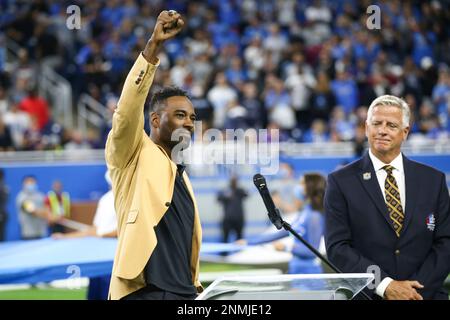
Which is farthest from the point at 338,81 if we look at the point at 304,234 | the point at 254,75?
the point at 304,234

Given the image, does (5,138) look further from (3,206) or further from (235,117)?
(235,117)

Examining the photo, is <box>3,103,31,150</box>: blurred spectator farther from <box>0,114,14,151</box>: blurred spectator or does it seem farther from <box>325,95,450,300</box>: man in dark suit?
<box>325,95,450,300</box>: man in dark suit

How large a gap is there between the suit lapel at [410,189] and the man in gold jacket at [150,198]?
3.62ft

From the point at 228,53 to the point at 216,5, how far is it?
247cm

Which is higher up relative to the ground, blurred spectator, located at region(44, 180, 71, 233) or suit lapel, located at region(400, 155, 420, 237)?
suit lapel, located at region(400, 155, 420, 237)

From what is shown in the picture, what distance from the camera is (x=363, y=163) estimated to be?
4.67 metres

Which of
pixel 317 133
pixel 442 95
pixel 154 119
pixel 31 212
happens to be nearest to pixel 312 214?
pixel 154 119

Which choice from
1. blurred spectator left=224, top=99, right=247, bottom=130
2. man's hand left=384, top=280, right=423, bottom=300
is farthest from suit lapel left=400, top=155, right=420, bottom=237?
blurred spectator left=224, top=99, right=247, bottom=130

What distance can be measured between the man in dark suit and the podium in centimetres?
127

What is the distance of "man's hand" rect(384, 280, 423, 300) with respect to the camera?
13.9 feet

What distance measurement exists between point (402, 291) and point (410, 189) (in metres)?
0.56

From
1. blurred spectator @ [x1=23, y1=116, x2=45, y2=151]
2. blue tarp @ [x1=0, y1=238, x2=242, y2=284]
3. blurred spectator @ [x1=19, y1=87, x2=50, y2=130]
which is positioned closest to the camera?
blue tarp @ [x1=0, y1=238, x2=242, y2=284]

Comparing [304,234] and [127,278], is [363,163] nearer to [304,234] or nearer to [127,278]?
[127,278]

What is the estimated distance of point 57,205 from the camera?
1412cm
